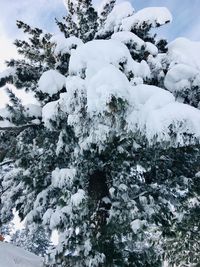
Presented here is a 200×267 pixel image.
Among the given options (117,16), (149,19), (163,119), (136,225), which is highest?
(117,16)

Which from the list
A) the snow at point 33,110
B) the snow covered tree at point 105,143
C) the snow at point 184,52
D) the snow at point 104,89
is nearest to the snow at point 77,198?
the snow covered tree at point 105,143

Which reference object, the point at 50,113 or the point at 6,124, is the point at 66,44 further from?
the point at 6,124

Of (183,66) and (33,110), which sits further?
(33,110)

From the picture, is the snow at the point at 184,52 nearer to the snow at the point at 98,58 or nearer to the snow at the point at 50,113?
the snow at the point at 98,58

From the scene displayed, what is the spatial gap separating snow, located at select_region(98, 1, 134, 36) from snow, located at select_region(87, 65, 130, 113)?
3.06 metres

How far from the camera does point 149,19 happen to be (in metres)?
7.71

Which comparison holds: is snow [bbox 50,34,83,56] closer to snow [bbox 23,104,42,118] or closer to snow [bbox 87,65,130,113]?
snow [bbox 23,104,42,118]

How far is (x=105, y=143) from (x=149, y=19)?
9.53 ft

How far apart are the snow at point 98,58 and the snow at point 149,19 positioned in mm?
1273

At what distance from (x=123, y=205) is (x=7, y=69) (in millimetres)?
4582

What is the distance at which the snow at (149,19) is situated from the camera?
7.65 metres

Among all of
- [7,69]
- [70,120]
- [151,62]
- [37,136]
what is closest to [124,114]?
[70,120]

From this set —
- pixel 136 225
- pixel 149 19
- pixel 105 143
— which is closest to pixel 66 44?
pixel 149 19

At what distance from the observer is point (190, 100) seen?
24.4 ft
